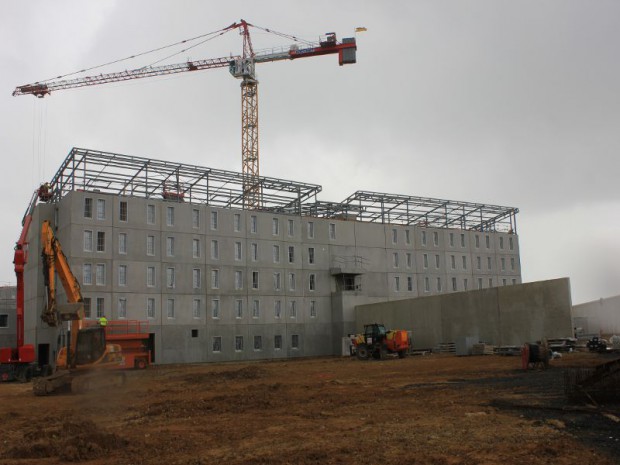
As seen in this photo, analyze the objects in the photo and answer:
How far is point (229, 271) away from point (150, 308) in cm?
861

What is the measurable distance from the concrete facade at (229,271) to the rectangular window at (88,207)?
0.08m

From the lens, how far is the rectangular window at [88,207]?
51.0m

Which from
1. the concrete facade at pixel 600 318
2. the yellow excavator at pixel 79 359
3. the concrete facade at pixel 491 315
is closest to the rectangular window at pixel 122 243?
the concrete facade at pixel 491 315

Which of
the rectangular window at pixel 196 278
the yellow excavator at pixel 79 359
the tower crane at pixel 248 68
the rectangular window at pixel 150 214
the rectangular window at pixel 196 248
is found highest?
the tower crane at pixel 248 68

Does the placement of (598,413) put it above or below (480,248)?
below

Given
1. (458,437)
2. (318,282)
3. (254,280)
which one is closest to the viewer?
(458,437)

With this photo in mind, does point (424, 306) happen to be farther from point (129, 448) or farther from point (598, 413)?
point (129, 448)

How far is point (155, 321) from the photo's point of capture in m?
53.6

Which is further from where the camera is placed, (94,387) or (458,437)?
(94,387)

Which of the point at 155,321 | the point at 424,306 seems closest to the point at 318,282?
the point at 424,306

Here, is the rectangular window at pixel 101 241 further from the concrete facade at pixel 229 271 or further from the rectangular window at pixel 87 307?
the rectangular window at pixel 87 307

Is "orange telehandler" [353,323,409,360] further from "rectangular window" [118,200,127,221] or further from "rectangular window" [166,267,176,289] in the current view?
"rectangular window" [118,200,127,221]

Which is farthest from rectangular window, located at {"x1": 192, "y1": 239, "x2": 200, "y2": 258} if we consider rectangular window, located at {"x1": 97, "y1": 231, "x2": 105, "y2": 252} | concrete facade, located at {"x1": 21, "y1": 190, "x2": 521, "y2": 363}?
rectangular window, located at {"x1": 97, "y1": 231, "x2": 105, "y2": 252}

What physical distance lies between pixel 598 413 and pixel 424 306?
129ft
